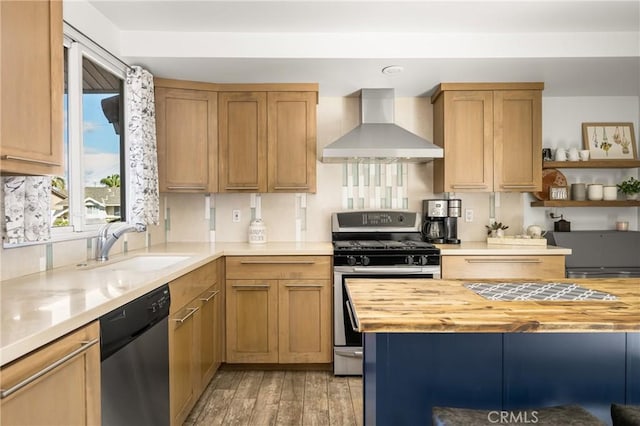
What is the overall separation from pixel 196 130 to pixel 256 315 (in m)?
1.55

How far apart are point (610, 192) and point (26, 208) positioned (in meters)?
4.27

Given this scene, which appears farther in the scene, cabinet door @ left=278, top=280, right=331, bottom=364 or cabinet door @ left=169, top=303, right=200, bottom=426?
cabinet door @ left=278, top=280, right=331, bottom=364

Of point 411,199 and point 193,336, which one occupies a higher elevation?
point 411,199

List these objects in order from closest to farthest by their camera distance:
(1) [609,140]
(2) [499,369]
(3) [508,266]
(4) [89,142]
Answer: (2) [499,369] < (4) [89,142] < (3) [508,266] < (1) [609,140]

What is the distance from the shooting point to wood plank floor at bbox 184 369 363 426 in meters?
2.47

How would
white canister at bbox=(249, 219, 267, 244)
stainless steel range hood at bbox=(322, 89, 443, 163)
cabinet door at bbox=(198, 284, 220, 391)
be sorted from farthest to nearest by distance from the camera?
white canister at bbox=(249, 219, 267, 244) < stainless steel range hood at bbox=(322, 89, 443, 163) < cabinet door at bbox=(198, 284, 220, 391)

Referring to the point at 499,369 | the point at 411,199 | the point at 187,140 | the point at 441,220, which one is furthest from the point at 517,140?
the point at 187,140

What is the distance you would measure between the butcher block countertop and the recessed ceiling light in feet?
Answer: 6.14

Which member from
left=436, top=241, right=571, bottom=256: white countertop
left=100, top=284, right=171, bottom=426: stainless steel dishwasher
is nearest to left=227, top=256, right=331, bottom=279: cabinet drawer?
left=436, top=241, right=571, bottom=256: white countertop

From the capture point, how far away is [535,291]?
Result: 1.75m

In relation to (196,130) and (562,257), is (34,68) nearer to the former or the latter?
(196,130)

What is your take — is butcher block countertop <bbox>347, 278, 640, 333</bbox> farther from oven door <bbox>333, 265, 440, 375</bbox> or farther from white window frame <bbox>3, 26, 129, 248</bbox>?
white window frame <bbox>3, 26, 129, 248</bbox>

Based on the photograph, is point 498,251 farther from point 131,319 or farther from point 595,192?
point 131,319

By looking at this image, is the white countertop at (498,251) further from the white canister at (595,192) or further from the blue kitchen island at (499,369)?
the blue kitchen island at (499,369)
